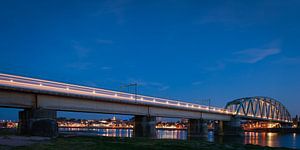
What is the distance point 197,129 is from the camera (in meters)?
89.2

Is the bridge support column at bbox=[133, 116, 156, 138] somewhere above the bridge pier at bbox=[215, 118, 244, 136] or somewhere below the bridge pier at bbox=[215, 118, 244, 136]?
above

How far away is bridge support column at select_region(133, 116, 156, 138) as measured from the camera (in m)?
66.0

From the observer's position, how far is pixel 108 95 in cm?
5709

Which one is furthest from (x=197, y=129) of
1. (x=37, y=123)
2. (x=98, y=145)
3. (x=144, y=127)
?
(x=98, y=145)

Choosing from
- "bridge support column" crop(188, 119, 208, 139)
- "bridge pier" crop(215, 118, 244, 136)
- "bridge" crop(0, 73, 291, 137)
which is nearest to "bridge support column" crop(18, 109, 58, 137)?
"bridge" crop(0, 73, 291, 137)

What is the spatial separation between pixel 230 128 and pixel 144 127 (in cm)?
5719

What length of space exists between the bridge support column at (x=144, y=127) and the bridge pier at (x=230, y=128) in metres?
52.5

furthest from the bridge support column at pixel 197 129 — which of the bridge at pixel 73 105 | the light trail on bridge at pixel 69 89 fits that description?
the light trail on bridge at pixel 69 89

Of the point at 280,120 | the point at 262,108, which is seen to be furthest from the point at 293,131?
the point at 262,108

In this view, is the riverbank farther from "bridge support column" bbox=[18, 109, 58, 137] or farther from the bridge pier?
the bridge pier

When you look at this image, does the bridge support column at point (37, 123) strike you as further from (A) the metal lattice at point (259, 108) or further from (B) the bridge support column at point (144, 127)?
A: (A) the metal lattice at point (259, 108)

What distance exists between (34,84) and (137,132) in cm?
2915

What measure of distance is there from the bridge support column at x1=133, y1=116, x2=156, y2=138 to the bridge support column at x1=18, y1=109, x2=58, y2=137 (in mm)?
26911

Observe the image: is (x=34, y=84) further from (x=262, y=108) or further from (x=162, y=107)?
(x=262, y=108)
